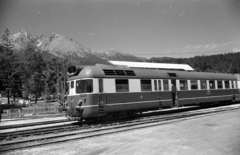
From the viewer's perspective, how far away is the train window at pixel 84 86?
12.5 metres

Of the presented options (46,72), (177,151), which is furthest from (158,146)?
(46,72)

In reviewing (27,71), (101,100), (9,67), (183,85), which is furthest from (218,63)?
(101,100)

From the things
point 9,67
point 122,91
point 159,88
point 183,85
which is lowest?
point 122,91

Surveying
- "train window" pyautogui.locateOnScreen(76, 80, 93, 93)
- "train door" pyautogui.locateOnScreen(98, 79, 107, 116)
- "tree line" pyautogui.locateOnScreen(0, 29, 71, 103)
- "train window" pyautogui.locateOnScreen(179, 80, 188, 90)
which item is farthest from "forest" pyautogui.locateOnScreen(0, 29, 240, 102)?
"train door" pyautogui.locateOnScreen(98, 79, 107, 116)

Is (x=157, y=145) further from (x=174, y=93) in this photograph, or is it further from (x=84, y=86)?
(x=174, y=93)

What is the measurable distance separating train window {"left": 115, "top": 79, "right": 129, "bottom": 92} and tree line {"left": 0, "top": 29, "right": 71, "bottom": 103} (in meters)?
25.4

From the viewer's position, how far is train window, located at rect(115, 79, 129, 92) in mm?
13585

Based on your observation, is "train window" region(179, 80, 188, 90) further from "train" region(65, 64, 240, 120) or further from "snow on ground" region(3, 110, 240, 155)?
"snow on ground" region(3, 110, 240, 155)

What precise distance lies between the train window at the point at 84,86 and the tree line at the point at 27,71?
25.1 m

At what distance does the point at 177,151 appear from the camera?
6.95m

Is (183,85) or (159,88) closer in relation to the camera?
(159,88)

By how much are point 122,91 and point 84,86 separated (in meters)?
2.60

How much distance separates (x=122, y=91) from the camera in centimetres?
1376

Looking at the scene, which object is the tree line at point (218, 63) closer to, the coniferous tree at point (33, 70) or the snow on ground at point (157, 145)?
the coniferous tree at point (33, 70)
